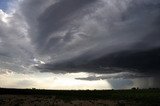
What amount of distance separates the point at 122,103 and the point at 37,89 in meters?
50.4

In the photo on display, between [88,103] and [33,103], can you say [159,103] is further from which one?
[33,103]

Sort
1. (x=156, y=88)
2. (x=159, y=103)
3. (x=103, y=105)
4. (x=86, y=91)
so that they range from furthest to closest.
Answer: (x=156, y=88) < (x=86, y=91) < (x=159, y=103) < (x=103, y=105)

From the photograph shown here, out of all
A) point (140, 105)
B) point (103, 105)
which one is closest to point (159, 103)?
point (140, 105)

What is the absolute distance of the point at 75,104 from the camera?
64312mm

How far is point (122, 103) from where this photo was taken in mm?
66688

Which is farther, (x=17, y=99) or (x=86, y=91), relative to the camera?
(x=86, y=91)

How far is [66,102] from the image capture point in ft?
218

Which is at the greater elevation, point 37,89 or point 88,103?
point 37,89

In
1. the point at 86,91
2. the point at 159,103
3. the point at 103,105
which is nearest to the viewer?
the point at 103,105

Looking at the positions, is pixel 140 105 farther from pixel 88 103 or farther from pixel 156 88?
pixel 156 88

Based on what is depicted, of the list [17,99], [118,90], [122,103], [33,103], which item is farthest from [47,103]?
[118,90]

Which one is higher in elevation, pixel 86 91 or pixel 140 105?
pixel 86 91

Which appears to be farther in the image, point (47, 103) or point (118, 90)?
point (118, 90)

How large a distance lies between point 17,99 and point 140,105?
27954 mm
